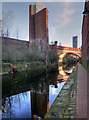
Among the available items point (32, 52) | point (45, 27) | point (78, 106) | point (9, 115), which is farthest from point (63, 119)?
point (45, 27)

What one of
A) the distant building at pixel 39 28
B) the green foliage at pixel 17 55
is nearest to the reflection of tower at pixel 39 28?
the distant building at pixel 39 28

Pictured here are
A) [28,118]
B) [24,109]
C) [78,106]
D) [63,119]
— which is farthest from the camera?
[24,109]

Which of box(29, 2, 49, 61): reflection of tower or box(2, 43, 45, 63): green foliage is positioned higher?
box(29, 2, 49, 61): reflection of tower

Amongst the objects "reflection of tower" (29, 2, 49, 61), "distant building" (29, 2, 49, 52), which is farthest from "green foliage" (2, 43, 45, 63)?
"distant building" (29, 2, 49, 52)

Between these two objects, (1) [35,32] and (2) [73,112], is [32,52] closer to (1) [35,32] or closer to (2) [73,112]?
(1) [35,32]

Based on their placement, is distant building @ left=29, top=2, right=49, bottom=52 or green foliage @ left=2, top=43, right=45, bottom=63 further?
distant building @ left=29, top=2, right=49, bottom=52

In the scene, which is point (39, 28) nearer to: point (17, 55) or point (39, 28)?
point (39, 28)

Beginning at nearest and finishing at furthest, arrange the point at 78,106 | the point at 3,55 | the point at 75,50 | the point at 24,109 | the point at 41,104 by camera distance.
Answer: the point at 78,106 → the point at 24,109 → the point at 41,104 → the point at 3,55 → the point at 75,50

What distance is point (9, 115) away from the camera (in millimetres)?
2967

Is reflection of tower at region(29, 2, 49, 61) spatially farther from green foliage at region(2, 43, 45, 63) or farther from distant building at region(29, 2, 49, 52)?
green foliage at region(2, 43, 45, 63)

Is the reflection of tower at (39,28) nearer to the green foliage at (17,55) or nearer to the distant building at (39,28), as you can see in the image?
the distant building at (39,28)

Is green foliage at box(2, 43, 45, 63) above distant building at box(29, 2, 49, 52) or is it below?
below

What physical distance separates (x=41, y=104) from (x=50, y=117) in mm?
2131

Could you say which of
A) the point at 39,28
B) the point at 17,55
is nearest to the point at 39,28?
the point at 39,28
